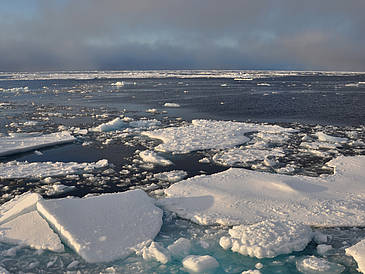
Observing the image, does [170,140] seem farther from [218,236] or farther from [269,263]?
[269,263]

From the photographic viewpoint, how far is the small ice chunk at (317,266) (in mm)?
4094

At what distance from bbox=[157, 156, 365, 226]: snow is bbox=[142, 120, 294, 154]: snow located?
118 inches

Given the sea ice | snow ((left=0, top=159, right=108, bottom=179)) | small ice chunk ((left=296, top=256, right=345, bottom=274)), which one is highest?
the sea ice

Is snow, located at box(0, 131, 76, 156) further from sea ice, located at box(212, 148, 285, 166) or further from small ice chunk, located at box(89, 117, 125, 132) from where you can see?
sea ice, located at box(212, 148, 285, 166)

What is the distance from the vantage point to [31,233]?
Result: 4.82 metres

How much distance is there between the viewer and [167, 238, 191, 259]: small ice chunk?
4.49 metres

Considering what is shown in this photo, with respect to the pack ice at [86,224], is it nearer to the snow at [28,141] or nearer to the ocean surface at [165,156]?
the ocean surface at [165,156]

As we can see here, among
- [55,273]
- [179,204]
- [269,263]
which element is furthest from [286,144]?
[55,273]

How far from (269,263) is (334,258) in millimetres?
985

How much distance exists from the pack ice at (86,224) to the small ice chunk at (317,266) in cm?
231

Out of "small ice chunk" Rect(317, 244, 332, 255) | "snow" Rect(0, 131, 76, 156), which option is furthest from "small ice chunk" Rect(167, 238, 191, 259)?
"snow" Rect(0, 131, 76, 156)

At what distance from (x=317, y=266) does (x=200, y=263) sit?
163 cm

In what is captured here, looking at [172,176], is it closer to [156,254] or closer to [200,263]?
[156,254]

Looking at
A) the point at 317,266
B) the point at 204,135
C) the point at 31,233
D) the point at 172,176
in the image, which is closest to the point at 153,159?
the point at 172,176
